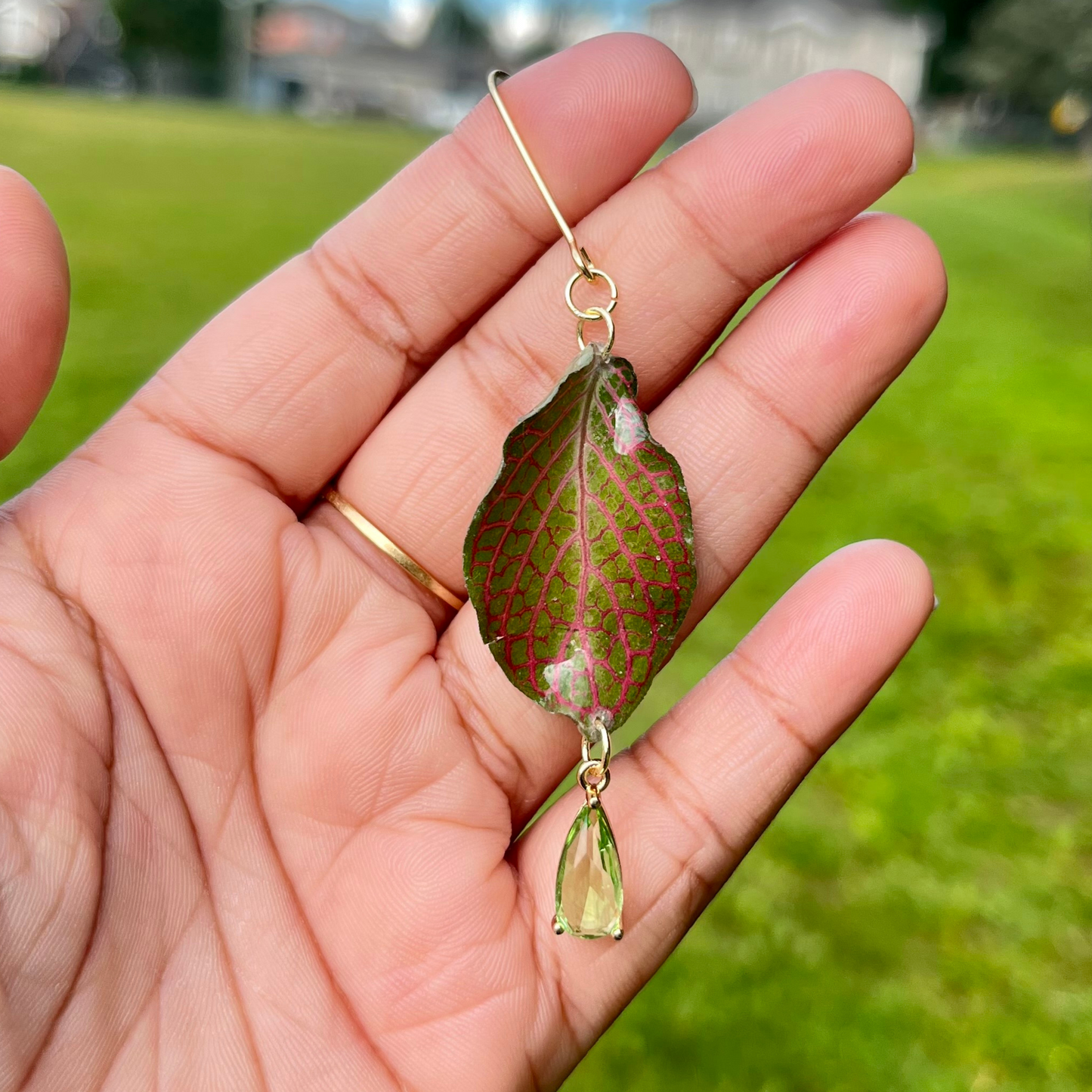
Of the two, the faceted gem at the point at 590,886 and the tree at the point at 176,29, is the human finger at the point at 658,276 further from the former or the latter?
the tree at the point at 176,29

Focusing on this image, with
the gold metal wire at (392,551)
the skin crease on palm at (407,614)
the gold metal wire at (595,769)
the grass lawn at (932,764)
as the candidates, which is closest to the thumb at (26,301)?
the skin crease on palm at (407,614)

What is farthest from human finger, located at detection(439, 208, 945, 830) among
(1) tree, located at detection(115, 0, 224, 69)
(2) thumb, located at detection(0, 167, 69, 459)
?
(1) tree, located at detection(115, 0, 224, 69)

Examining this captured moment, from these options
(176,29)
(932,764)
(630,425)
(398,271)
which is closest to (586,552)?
(630,425)

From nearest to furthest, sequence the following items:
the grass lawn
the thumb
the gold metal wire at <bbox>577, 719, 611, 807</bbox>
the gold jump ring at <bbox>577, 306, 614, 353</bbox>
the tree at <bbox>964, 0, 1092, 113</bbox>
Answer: the thumb → the gold metal wire at <bbox>577, 719, 611, 807</bbox> → the gold jump ring at <bbox>577, 306, 614, 353</bbox> → the grass lawn → the tree at <bbox>964, 0, 1092, 113</bbox>

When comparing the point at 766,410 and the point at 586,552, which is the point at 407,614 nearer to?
the point at 586,552

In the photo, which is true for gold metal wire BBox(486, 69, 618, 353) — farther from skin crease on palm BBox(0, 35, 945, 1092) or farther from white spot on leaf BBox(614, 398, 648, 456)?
white spot on leaf BBox(614, 398, 648, 456)

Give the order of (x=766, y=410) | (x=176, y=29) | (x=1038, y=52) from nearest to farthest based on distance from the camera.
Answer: (x=766, y=410) < (x=1038, y=52) < (x=176, y=29)
